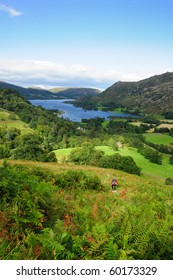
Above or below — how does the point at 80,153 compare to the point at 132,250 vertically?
below

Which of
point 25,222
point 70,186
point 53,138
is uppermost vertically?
point 25,222

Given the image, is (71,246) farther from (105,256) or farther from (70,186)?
(70,186)

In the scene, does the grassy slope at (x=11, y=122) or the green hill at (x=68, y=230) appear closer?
the green hill at (x=68, y=230)

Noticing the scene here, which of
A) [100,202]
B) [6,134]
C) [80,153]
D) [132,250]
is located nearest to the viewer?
[132,250]

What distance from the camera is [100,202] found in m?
15.4

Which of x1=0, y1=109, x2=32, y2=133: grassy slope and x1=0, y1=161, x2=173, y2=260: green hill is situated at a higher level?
x1=0, y1=161, x2=173, y2=260: green hill

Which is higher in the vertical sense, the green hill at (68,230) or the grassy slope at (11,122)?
the green hill at (68,230)

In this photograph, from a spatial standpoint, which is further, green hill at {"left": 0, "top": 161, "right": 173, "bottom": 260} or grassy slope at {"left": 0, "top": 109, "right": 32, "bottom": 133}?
grassy slope at {"left": 0, "top": 109, "right": 32, "bottom": 133}

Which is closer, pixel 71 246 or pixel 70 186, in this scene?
pixel 71 246

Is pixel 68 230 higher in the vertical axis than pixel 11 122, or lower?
higher

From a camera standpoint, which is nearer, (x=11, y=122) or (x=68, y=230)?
(x=68, y=230)

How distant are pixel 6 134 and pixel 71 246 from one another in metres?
136
